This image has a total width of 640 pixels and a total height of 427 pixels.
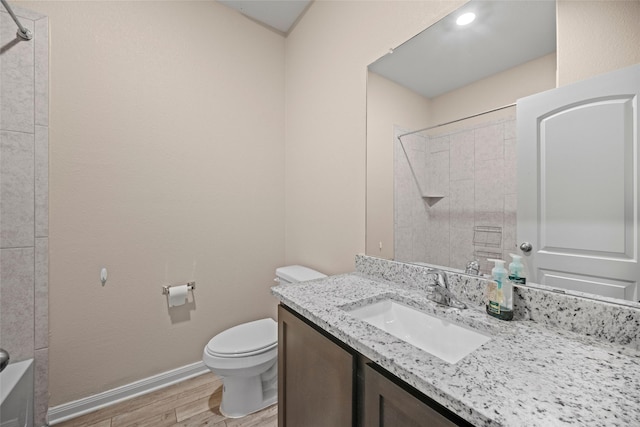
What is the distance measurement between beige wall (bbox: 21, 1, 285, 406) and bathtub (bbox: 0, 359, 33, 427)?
0.11m

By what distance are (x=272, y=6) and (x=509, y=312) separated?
233cm

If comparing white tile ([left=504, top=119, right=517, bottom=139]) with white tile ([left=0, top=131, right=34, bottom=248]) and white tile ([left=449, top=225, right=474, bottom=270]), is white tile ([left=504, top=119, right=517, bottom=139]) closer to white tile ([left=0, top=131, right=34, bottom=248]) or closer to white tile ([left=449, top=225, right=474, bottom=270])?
white tile ([left=449, top=225, right=474, bottom=270])

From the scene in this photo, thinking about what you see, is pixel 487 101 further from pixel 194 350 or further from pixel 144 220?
pixel 194 350

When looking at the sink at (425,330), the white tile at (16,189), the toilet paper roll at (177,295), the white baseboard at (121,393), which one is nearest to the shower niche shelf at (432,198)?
the sink at (425,330)

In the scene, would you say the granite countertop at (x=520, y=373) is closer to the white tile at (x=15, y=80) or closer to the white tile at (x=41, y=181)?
the white tile at (x=41, y=181)

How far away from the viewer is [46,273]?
4.66 ft

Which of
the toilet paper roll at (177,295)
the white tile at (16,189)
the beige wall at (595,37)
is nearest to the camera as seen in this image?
the beige wall at (595,37)

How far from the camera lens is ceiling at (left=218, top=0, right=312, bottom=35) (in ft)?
6.30

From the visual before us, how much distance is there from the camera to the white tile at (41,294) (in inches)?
55.3

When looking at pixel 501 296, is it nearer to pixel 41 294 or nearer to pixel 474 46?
pixel 474 46

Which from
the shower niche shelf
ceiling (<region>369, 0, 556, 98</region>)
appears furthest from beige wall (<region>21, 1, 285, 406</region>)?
the shower niche shelf

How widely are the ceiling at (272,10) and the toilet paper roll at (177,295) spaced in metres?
2.04

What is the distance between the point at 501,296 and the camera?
0.85 m

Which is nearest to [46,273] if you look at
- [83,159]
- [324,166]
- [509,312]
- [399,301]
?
[83,159]
